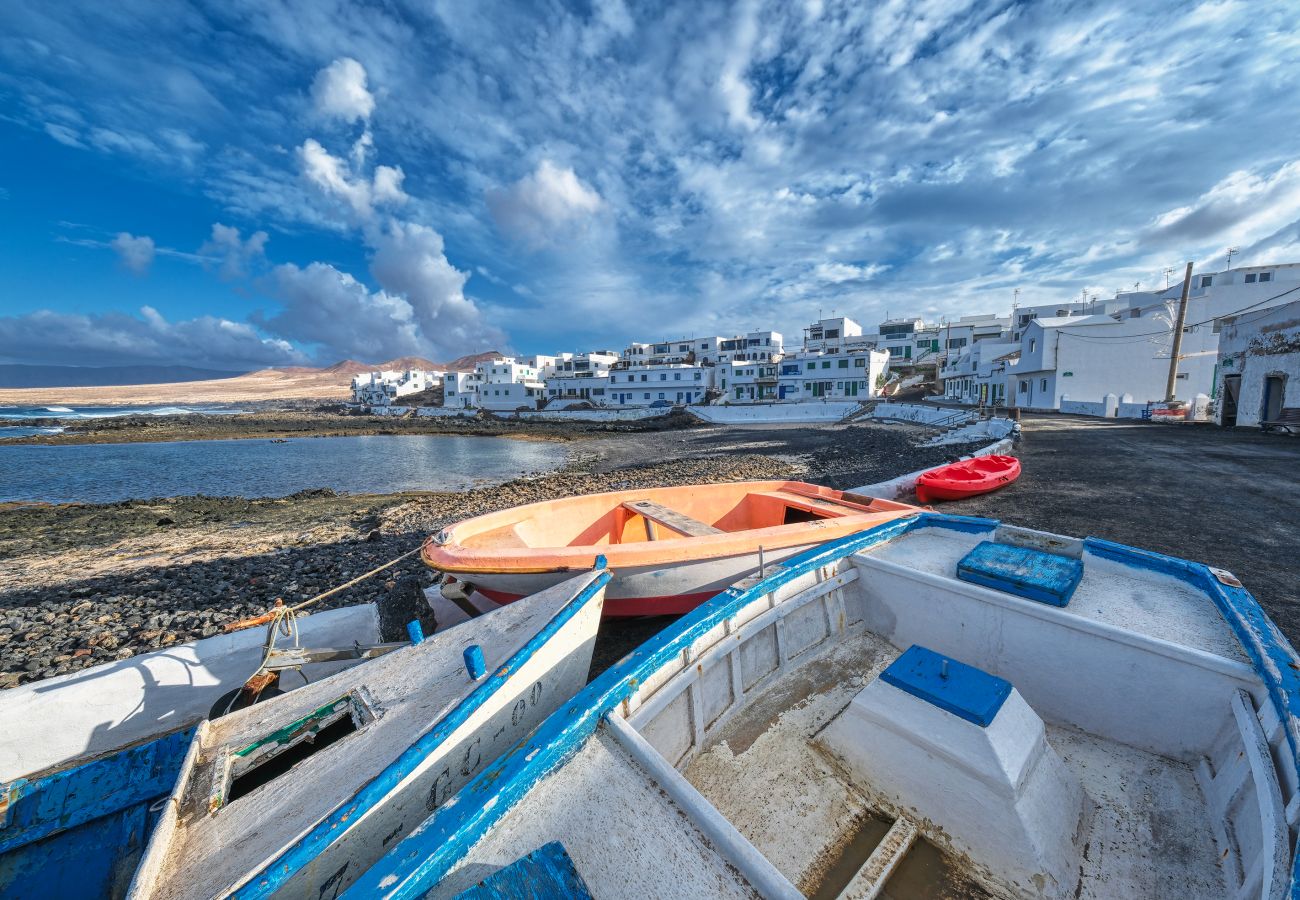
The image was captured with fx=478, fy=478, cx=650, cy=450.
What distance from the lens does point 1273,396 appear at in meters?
19.4

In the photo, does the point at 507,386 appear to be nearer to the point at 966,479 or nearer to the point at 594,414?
the point at 594,414

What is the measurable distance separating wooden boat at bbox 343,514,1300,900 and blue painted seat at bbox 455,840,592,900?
1 cm

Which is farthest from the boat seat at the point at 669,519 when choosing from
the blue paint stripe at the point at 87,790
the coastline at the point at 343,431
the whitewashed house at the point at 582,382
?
the whitewashed house at the point at 582,382

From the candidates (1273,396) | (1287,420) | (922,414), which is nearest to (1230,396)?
(1273,396)

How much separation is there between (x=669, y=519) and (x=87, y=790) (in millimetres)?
5695

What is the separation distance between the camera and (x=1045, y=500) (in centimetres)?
1079

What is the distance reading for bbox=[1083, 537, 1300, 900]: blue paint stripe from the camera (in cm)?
222

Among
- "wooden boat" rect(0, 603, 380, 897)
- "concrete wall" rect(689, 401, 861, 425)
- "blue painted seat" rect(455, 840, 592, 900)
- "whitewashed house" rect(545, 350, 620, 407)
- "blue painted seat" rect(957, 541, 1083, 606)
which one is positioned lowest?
"concrete wall" rect(689, 401, 861, 425)

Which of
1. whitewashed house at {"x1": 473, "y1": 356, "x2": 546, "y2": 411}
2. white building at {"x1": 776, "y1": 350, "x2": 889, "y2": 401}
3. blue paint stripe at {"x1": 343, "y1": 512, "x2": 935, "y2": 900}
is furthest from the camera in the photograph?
whitewashed house at {"x1": 473, "y1": 356, "x2": 546, "y2": 411}

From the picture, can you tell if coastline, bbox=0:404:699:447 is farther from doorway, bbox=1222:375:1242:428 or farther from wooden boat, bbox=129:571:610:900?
wooden boat, bbox=129:571:610:900

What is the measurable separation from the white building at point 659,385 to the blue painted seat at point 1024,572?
195 ft

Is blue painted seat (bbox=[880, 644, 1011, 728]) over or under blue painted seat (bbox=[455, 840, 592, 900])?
under

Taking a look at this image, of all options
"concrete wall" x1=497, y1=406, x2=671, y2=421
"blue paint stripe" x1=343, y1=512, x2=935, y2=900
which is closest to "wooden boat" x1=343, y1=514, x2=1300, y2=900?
"blue paint stripe" x1=343, y1=512, x2=935, y2=900

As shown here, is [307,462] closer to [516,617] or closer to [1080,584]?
[516,617]
